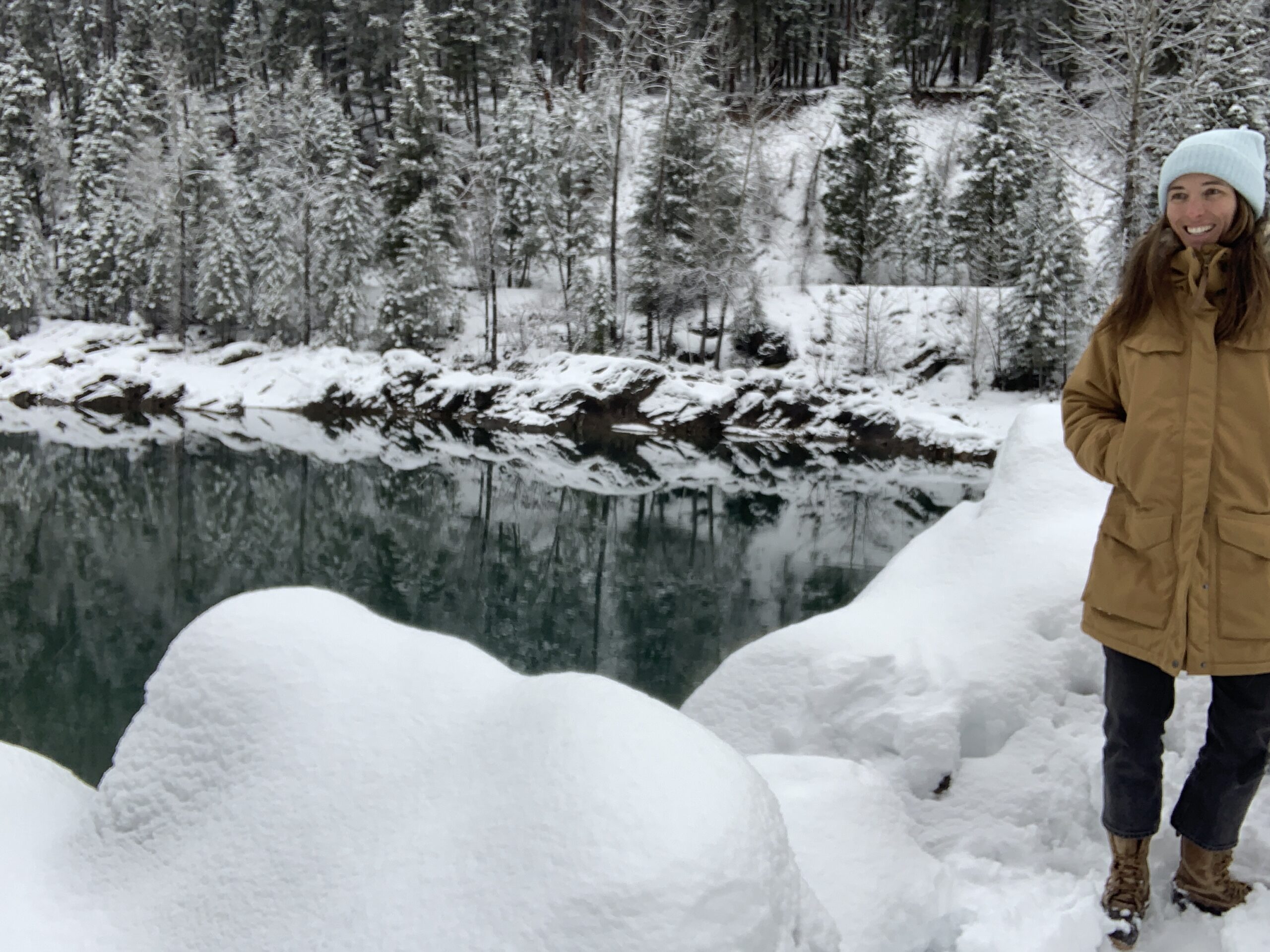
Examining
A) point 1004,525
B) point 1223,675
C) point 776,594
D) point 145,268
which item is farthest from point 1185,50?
point 145,268

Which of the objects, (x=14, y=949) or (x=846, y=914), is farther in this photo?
(x=846, y=914)

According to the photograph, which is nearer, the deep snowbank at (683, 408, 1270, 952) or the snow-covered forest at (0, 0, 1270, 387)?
the deep snowbank at (683, 408, 1270, 952)

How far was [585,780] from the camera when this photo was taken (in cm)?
196

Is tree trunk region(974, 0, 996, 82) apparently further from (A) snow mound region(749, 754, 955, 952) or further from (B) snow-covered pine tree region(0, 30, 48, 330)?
(A) snow mound region(749, 754, 955, 952)

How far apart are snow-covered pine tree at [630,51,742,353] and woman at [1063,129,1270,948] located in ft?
88.0

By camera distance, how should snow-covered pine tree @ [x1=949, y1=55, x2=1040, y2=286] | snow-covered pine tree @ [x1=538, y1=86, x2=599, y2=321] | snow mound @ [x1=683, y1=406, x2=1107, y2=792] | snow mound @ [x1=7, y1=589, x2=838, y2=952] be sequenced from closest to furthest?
snow mound @ [x1=7, y1=589, x2=838, y2=952] < snow mound @ [x1=683, y1=406, x2=1107, y2=792] < snow-covered pine tree @ [x1=949, y1=55, x2=1040, y2=286] < snow-covered pine tree @ [x1=538, y1=86, x2=599, y2=321]

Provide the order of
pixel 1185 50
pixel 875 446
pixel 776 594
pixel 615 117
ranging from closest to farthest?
1. pixel 776 594
2. pixel 1185 50
3. pixel 875 446
4. pixel 615 117

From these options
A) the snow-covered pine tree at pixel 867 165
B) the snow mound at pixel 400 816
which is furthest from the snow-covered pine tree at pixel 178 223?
the snow mound at pixel 400 816

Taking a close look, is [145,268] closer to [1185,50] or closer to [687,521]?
[687,521]

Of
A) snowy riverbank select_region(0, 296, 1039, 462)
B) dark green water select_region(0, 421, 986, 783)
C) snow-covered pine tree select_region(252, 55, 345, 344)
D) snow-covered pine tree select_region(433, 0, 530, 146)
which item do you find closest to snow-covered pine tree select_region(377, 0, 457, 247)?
snow-covered pine tree select_region(252, 55, 345, 344)

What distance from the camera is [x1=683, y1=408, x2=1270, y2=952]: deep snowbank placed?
102 inches

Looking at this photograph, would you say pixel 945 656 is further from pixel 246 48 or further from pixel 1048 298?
pixel 246 48

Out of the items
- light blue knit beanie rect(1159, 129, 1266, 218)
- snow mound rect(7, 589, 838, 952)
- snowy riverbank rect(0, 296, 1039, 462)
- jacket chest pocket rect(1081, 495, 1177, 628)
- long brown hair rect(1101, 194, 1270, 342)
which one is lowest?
snowy riverbank rect(0, 296, 1039, 462)

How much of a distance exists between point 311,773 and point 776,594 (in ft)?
31.1
